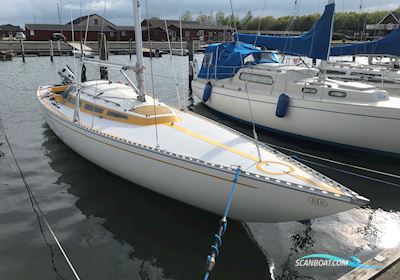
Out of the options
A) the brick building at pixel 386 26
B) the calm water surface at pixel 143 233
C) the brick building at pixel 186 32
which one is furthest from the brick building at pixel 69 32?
the calm water surface at pixel 143 233

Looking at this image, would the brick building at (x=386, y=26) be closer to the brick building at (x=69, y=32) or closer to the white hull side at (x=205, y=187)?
the white hull side at (x=205, y=187)

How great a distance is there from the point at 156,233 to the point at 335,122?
7.48 metres

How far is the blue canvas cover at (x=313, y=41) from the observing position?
12.2m

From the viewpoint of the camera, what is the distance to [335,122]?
38.1 ft

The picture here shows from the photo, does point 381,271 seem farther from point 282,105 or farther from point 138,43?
point 282,105

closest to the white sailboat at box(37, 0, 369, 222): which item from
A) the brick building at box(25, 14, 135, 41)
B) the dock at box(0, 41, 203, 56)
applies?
the dock at box(0, 41, 203, 56)

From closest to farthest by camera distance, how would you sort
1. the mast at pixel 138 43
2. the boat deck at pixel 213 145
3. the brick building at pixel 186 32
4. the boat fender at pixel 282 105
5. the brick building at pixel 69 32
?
1. the boat deck at pixel 213 145
2. the mast at pixel 138 43
3. the boat fender at pixel 282 105
4. the brick building at pixel 69 32
5. the brick building at pixel 186 32

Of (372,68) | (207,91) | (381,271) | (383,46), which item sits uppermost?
(383,46)

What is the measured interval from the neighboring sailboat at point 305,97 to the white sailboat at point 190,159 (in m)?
2.10

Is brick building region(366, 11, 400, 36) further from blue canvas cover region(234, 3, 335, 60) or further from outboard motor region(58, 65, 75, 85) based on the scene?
outboard motor region(58, 65, 75, 85)

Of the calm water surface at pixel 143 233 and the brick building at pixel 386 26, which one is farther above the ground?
the brick building at pixel 386 26

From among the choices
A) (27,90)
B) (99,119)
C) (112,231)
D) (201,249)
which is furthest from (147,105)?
(27,90)

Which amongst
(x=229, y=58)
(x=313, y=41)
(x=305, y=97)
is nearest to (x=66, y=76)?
(x=229, y=58)

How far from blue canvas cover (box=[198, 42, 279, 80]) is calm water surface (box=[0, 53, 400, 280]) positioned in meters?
6.90
